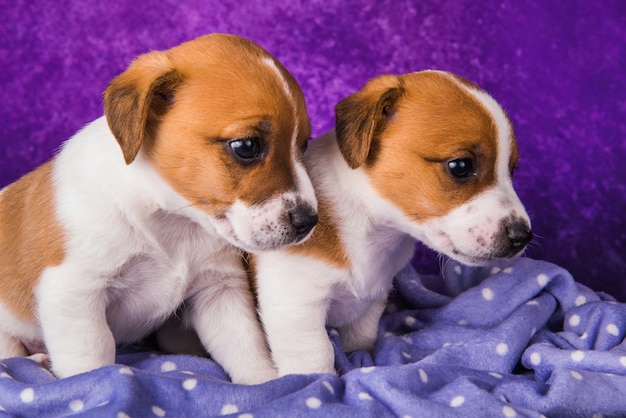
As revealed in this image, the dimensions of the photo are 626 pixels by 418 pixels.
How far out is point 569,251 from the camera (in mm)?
4617

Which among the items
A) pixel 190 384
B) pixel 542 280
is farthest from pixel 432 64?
pixel 190 384

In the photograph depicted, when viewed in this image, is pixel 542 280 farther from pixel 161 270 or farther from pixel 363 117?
pixel 161 270

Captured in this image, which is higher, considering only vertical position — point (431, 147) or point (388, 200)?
point (431, 147)

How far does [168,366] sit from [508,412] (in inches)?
53.2

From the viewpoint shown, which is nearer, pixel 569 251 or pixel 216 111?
pixel 216 111

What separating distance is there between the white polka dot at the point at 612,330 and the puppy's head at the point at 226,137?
1.41 meters

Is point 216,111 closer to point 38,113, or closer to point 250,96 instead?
point 250,96

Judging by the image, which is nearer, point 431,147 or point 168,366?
point 431,147

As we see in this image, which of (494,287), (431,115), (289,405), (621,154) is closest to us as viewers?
(289,405)

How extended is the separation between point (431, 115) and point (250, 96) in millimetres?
677

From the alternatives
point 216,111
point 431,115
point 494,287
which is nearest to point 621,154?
point 494,287

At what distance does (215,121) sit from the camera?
2924mm

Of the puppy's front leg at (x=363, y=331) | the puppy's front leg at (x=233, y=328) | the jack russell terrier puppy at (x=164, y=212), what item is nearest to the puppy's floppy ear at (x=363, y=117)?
the jack russell terrier puppy at (x=164, y=212)

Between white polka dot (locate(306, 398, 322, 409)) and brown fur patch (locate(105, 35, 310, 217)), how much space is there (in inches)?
27.9
